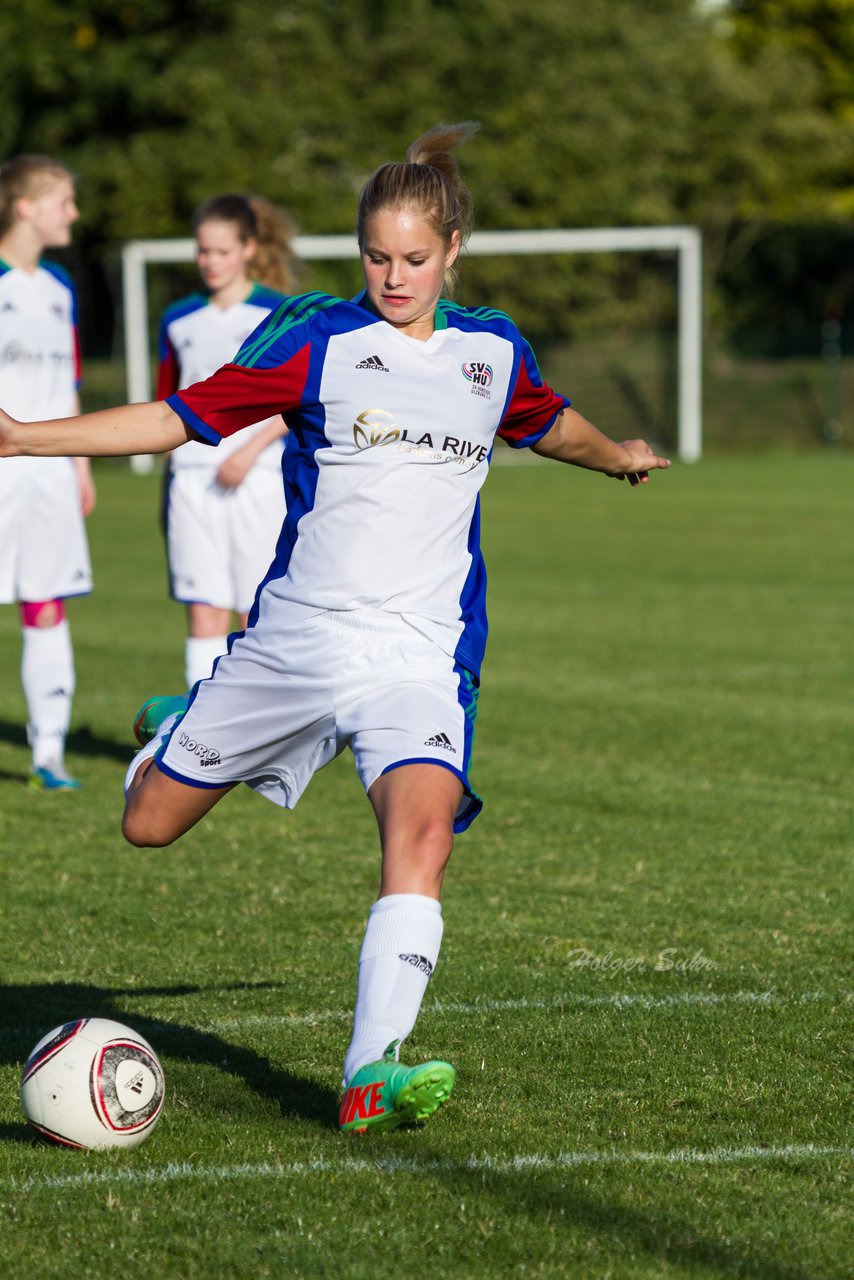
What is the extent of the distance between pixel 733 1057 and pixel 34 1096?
5.30 ft

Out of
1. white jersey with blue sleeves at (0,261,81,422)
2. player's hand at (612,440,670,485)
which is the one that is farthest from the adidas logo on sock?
white jersey with blue sleeves at (0,261,81,422)

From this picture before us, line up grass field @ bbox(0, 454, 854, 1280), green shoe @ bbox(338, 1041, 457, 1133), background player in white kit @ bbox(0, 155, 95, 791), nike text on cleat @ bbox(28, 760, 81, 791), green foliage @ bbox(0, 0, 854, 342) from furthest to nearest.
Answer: green foliage @ bbox(0, 0, 854, 342) < nike text on cleat @ bbox(28, 760, 81, 791) < background player in white kit @ bbox(0, 155, 95, 791) < green shoe @ bbox(338, 1041, 457, 1133) < grass field @ bbox(0, 454, 854, 1280)

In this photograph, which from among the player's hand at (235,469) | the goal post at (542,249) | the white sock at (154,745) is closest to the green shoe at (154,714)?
the white sock at (154,745)

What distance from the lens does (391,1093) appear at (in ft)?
11.7

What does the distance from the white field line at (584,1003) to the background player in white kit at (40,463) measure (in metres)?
3.33

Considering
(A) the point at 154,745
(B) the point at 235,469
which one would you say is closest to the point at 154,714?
(A) the point at 154,745

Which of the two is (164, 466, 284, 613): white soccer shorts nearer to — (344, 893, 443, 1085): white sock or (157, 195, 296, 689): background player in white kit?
(157, 195, 296, 689): background player in white kit

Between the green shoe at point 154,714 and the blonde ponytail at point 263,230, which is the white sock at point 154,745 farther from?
the blonde ponytail at point 263,230

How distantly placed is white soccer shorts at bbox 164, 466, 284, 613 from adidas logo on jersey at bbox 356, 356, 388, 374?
412 cm

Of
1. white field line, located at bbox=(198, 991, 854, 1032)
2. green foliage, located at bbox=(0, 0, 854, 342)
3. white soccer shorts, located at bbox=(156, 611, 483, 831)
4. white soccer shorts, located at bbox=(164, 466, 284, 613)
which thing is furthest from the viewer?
green foliage, located at bbox=(0, 0, 854, 342)

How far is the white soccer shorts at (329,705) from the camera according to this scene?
3.90 metres

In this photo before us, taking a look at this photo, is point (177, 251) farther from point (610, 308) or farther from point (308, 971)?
point (308, 971)

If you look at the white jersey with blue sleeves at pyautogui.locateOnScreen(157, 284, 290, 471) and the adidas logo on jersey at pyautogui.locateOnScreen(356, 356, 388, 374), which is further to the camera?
the white jersey with blue sleeves at pyautogui.locateOnScreen(157, 284, 290, 471)

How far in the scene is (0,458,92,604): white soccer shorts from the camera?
782 cm
